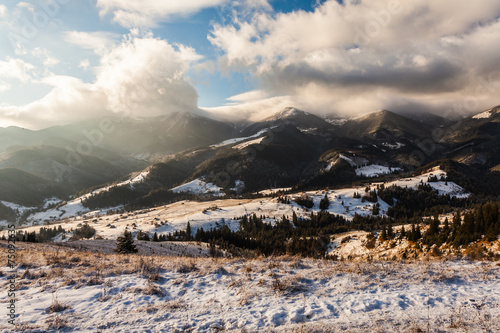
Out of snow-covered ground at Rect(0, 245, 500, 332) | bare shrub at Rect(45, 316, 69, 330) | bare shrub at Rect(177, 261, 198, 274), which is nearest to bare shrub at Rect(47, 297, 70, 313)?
snow-covered ground at Rect(0, 245, 500, 332)

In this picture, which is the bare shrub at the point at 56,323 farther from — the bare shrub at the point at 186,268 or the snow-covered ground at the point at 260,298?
the bare shrub at the point at 186,268

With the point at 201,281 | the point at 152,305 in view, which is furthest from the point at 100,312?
the point at 201,281

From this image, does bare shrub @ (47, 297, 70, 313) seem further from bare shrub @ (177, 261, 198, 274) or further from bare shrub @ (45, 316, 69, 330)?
bare shrub @ (177, 261, 198, 274)

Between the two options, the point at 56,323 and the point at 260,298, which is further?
the point at 260,298

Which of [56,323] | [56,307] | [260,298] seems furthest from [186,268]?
[56,323]

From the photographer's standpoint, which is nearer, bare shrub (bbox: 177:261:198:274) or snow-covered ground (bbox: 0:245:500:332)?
snow-covered ground (bbox: 0:245:500:332)

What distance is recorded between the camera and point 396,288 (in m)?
11.6

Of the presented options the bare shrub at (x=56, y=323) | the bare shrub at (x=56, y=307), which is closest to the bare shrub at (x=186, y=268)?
the bare shrub at (x=56, y=307)

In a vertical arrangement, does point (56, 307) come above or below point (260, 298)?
above

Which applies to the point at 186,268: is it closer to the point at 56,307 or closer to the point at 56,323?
the point at 56,307

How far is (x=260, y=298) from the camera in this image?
1086 centimetres

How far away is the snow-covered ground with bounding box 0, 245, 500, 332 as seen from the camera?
8.76 meters

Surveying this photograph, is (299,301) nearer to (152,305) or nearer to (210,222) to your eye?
(152,305)

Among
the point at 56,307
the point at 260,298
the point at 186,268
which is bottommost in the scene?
the point at 186,268
